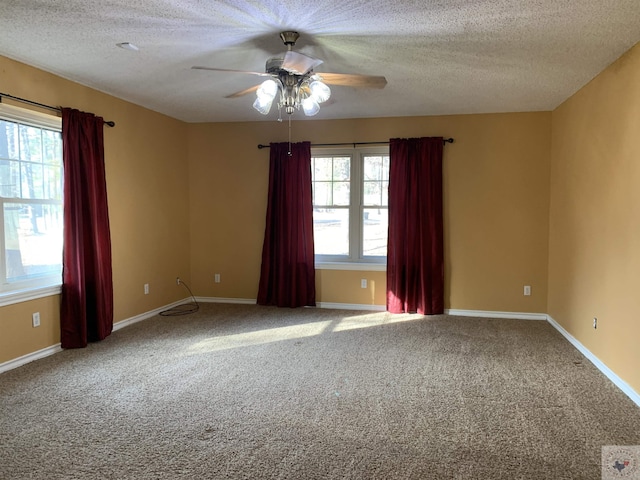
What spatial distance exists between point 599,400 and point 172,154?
5.10m

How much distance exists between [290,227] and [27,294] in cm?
288

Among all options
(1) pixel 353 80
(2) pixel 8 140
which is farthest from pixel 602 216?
(2) pixel 8 140

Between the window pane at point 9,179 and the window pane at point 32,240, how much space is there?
0.30 ft

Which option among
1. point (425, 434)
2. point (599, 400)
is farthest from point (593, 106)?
point (425, 434)

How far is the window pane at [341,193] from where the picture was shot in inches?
219

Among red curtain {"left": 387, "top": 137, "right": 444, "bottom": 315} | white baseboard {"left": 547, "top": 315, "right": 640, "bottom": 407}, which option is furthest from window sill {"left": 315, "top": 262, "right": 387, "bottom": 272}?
white baseboard {"left": 547, "top": 315, "right": 640, "bottom": 407}

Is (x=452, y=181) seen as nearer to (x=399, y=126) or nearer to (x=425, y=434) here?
(x=399, y=126)

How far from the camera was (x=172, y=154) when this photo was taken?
5488 millimetres

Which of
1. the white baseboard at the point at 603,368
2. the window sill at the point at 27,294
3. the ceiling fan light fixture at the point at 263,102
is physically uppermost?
the ceiling fan light fixture at the point at 263,102

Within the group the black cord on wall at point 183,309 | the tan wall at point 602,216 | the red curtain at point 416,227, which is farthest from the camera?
the black cord on wall at point 183,309

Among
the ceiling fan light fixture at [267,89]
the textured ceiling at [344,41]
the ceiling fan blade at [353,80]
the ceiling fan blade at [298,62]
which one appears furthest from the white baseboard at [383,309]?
the ceiling fan blade at [298,62]

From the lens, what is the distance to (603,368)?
3.38m

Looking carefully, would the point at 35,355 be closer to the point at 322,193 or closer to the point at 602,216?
the point at 322,193

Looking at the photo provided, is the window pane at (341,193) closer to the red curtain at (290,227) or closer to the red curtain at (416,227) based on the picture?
the red curtain at (290,227)
